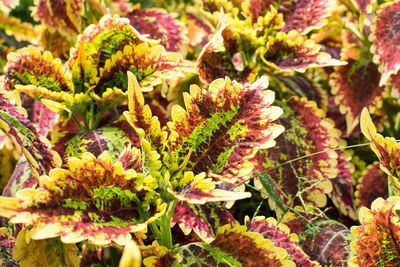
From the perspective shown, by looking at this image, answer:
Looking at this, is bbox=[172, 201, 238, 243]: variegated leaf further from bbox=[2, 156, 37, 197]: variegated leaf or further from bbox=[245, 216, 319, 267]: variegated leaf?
bbox=[2, 156, 37, 197]: variegated leaf

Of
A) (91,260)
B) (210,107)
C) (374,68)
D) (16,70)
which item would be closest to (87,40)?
(16,70)

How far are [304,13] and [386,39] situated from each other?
0.54ft

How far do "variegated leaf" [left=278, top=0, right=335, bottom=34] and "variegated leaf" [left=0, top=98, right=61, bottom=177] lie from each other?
516 millimetres

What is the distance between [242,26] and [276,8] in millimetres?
122

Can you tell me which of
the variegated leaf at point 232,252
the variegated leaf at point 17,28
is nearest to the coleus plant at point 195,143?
the variegated leaf at point 232,252

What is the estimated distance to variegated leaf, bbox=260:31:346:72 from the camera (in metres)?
0.79

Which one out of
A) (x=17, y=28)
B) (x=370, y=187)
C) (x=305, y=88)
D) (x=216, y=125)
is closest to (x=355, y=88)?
(x=305, y=88)

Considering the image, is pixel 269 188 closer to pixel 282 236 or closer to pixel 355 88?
pixel 282 236

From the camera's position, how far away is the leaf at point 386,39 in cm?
83

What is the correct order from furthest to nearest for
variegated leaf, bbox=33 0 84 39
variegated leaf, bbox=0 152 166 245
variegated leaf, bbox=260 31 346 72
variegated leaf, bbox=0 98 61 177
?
variegated leaf, bbox=33 0 84 39 < variegated leaf, bbox=260 31 346 72 < variegated leaf, bbox=0 98 61 177 < variegated leaf, bbox=0 152 166 245

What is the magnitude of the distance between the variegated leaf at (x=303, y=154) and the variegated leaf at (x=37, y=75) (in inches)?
13.7

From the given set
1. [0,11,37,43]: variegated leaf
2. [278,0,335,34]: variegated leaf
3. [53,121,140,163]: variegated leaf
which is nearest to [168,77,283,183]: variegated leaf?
[53,121,140,163]: variegated leaf

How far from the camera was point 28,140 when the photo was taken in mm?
571

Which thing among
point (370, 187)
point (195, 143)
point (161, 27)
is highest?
point (161, 27)
